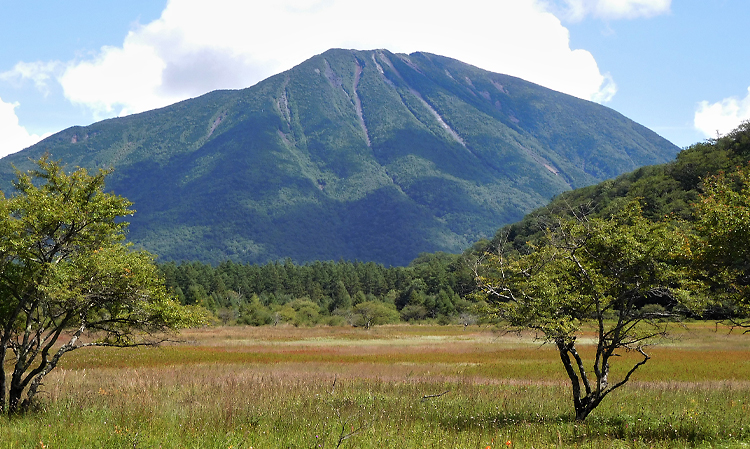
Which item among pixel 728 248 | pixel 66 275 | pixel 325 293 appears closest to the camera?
pixel 728 248

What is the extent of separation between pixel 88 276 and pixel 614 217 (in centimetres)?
1437

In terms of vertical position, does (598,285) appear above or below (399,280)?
above

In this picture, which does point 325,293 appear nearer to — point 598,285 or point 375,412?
point 375,412

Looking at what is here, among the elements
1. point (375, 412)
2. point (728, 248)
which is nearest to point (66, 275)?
point (375, 412)

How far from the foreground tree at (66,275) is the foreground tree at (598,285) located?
31.4 ft

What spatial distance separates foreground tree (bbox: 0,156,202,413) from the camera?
1380 centimetres

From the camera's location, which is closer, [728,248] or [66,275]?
[728,248]

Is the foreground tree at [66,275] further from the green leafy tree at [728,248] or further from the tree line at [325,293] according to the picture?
the tree line at [325,293]

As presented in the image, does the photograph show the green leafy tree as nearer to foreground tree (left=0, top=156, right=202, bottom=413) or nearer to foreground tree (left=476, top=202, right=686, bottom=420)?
foreground tree (left=476, top=202, right=686, bottom=420)

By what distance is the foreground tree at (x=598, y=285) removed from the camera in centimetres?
1318

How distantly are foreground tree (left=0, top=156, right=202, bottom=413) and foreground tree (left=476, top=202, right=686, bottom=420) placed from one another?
9561mm

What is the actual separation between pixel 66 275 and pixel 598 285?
13422 millimetres

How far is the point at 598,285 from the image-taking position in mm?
13500

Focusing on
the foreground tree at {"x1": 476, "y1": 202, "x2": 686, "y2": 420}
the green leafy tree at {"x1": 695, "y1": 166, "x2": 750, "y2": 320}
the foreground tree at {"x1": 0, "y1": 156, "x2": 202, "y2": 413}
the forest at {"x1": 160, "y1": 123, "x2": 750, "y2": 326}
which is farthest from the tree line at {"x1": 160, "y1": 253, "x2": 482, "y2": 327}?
the foreground tree at {"x1": 0, "y1": 156, "x2": 202, "y2": 413}
